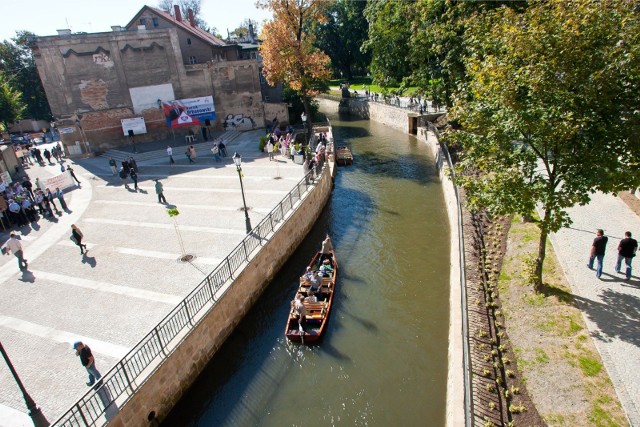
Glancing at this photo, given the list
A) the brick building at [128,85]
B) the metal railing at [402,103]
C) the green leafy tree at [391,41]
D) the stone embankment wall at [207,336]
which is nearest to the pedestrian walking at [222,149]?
the brick building at [128,85]

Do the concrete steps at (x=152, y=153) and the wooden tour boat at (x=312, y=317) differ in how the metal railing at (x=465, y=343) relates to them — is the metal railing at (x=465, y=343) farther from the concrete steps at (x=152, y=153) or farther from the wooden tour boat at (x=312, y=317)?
the concrete steps at (x=152, y=153)

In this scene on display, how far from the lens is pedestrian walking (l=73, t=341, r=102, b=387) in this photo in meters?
9.26

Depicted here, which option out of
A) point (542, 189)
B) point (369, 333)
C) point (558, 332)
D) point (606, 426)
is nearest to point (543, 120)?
point (542, 189)

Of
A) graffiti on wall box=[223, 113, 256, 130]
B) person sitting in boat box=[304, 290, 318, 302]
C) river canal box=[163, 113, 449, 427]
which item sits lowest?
river canal box=[163, 113, 449, 427]

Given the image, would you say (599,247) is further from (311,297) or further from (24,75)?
(24,75)

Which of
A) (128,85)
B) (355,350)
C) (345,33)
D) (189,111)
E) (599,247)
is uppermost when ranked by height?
(345,33)

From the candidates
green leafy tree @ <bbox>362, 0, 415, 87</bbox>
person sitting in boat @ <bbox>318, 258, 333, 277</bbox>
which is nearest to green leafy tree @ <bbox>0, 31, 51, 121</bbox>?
green leafy tree @ <bbox>362, 0, 415, 87</bbox>

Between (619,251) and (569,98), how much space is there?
529cm

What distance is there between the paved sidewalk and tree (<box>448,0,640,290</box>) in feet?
9.17

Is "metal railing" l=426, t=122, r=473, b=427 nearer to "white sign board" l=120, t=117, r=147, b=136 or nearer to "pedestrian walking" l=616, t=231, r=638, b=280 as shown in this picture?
"pedestrian walking" l=616, t=231, r=638, b=280

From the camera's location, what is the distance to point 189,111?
121ft

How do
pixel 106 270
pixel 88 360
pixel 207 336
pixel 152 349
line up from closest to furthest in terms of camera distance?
pixel 88 360 → pixel 152 349 → pixel 207 336 → pixel 106 270

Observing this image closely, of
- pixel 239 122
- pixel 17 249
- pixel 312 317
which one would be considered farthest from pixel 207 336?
pixel 239 122

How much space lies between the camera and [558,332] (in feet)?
34.2
